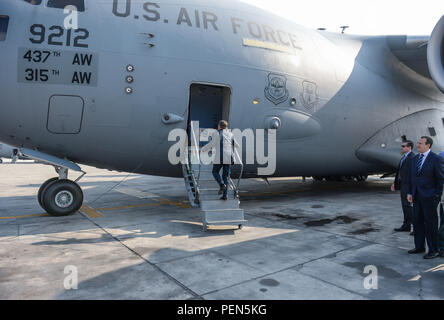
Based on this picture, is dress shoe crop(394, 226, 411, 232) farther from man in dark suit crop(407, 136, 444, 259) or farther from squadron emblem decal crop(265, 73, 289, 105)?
squadron emblem decal crop(265, 73, 289, 105)

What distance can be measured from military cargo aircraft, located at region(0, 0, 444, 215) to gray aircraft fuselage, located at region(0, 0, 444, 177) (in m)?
0.03

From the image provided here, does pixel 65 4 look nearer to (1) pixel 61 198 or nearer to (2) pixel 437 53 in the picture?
(1) pixel 61 198

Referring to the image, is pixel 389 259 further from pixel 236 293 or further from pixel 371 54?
pixel 371 54

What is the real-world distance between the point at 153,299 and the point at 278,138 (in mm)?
6817

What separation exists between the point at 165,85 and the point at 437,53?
23.2ft

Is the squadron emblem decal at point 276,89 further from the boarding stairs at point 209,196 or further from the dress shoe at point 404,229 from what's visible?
the dress shoe at point 404,229

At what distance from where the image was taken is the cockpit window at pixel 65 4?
7824 mm

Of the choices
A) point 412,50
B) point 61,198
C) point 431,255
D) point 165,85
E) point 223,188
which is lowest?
point 431,255

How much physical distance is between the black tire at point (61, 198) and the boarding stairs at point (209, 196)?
2756 millimetres

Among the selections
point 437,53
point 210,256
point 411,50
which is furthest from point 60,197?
point 411,50

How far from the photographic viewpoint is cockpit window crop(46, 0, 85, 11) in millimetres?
7824

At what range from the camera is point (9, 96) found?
7.50 meters

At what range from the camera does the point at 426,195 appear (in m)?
5.53
